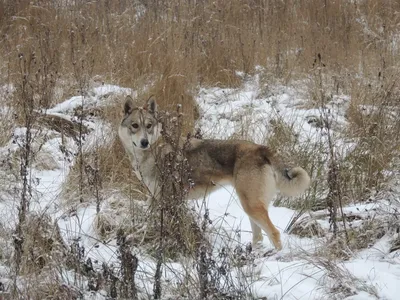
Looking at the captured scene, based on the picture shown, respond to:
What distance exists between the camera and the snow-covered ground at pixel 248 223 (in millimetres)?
3074

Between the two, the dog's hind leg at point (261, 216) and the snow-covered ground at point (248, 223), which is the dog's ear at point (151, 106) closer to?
the snow-covered ground at point (248, 223)

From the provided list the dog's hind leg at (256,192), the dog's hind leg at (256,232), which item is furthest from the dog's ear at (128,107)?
the dog's hind leg at (256,232)

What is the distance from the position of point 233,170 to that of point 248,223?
0.60m

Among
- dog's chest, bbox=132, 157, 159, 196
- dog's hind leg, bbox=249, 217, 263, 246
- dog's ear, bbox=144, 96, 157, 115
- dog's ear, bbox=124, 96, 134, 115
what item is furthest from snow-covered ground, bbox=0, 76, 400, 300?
dog's ear, bbox=144, 96, 157, 115

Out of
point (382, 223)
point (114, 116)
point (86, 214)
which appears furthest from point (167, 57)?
point (382, 223)

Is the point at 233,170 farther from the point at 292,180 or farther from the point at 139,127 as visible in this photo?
the point at 139,127

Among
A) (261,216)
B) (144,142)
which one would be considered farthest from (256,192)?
(144,142)

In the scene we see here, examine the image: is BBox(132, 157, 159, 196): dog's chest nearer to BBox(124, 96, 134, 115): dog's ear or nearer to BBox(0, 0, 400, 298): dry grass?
BBox(0, 0, 400, 298): dry grass

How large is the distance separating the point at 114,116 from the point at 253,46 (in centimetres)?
274

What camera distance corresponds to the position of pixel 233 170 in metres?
Result: 4.43

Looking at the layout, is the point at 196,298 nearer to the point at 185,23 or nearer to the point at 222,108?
the point at 222,108

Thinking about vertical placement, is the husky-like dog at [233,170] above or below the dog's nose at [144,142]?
below

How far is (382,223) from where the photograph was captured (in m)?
3.85

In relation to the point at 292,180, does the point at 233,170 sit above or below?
above
